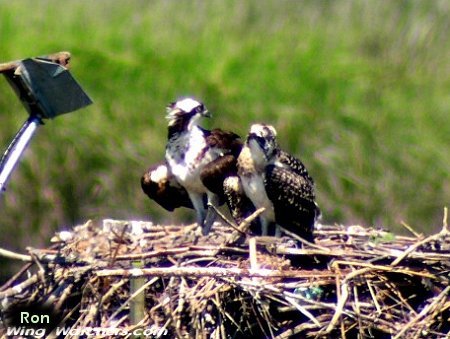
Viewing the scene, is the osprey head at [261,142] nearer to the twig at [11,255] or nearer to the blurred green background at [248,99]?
the twig at [11,255]

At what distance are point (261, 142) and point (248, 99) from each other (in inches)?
154

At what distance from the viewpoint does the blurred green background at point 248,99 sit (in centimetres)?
980

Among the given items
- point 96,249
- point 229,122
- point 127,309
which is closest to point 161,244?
point 96,249

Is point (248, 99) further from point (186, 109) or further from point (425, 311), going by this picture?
point (425, 311)

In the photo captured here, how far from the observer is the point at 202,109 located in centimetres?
634

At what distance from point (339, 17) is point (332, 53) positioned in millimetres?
401

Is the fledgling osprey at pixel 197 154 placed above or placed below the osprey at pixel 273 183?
above

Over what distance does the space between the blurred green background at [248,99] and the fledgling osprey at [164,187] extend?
3274 millimetres

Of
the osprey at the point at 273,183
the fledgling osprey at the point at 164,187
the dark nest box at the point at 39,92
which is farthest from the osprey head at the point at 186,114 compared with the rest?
the dark nest box at the point at 39,92

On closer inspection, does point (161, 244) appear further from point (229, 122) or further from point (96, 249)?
point (229, 122)

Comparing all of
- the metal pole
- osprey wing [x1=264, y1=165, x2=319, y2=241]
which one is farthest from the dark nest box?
osprey wing [x1=264, y1=165, x2=319, y2=241]

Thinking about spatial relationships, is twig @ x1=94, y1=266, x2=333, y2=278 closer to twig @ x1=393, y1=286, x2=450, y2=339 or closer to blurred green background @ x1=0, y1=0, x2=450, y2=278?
twig @ x1=393, y1=286, x2=450, y2=339

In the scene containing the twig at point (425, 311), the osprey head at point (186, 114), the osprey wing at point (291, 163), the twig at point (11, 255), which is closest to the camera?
the twig at point (11, 255)

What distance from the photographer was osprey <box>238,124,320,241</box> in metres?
5.98
